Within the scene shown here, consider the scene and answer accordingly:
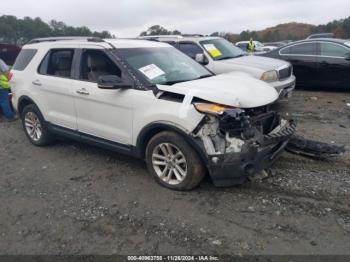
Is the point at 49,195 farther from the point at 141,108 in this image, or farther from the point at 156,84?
the point at 156,84

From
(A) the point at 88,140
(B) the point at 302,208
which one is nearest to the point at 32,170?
(A) the point at 88,140

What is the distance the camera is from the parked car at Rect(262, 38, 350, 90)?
29.2 feet

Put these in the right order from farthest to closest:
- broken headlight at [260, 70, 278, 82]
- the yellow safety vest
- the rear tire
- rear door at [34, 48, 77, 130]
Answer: the yellow safety vest < broken headlight at [260, 70, 278, 82] < the rear tire < rear door at [34, 48, 77, 130]

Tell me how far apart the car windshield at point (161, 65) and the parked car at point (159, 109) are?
0.01 m

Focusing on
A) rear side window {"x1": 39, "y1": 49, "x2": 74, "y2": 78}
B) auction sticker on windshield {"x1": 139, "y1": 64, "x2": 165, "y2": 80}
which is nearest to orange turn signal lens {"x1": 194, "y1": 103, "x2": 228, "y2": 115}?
auction sticker on windshield {"x1": 139, "y1": 64, "x2": 165, "y2": 80}

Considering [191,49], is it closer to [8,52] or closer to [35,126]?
[35,126]

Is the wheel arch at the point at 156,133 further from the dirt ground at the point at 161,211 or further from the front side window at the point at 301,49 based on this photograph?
the front side window at the point at 301,49

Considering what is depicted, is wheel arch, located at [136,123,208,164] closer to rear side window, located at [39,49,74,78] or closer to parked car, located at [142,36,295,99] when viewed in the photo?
rear side window, located at [39,49,74,78]

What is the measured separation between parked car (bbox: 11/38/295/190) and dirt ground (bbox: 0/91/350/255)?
327 millimetres

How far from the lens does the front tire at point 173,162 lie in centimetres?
397

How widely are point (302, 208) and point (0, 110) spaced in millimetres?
7307

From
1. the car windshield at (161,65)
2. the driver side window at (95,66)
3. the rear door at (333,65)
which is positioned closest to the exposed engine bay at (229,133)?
A: the car windshield at (161,65)

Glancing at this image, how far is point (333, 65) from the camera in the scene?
352 inches

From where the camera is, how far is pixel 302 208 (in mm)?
3707
